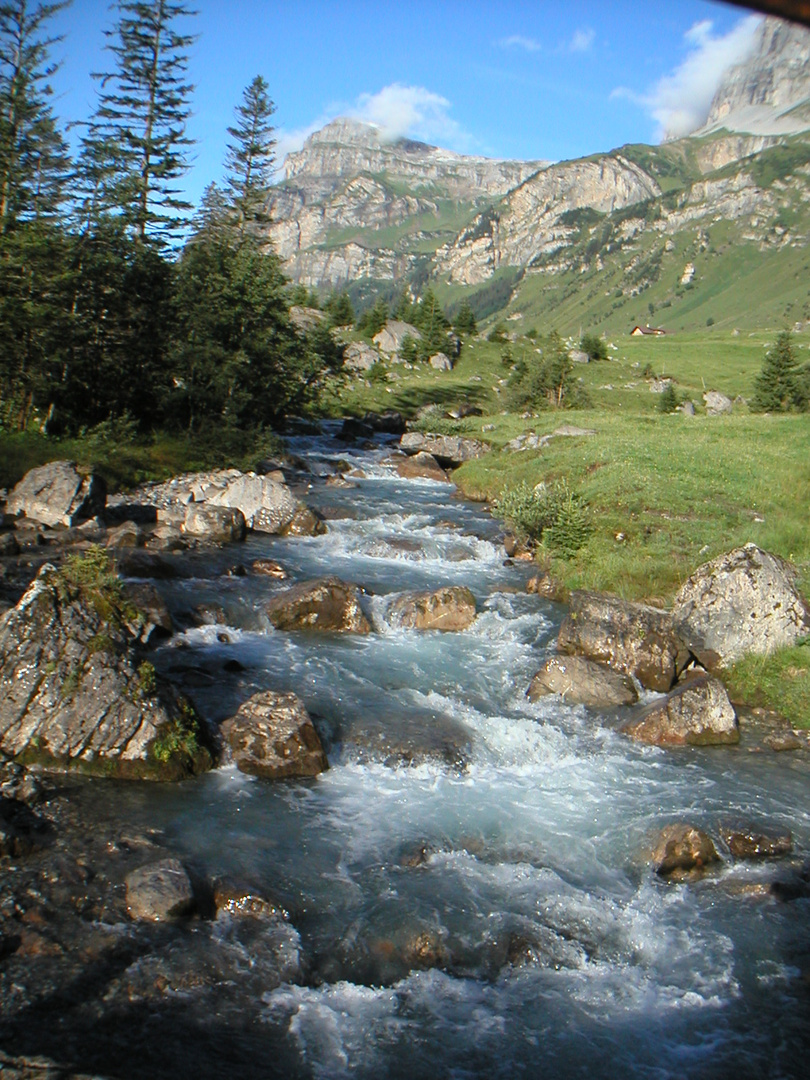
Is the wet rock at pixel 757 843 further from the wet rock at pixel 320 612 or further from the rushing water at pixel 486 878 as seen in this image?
the wet rock at pixel 320 612

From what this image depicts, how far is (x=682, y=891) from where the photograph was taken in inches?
418

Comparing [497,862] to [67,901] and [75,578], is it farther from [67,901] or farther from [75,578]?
[75,578]

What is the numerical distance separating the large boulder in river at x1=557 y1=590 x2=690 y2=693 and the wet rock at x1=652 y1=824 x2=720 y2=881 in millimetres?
5684

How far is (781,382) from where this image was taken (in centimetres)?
5959

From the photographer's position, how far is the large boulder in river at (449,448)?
4421cm

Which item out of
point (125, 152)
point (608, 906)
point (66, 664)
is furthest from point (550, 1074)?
point (125, 152)

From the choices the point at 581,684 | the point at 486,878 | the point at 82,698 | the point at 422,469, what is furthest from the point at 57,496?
the point at 422,469

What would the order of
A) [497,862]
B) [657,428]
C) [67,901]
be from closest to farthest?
[67,901], [497,862], [657,428]

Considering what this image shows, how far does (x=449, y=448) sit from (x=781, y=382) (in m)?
29.8

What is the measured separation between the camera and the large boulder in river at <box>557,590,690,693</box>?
16906 millimetres

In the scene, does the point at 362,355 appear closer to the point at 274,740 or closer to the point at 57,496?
the point at 57,496

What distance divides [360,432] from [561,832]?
40.7 m

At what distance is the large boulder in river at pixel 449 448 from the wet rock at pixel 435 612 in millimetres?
23549

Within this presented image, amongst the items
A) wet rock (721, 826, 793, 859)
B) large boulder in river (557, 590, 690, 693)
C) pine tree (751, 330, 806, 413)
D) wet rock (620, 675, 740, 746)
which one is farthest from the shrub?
pine tree (751, 330, 806, 413)
